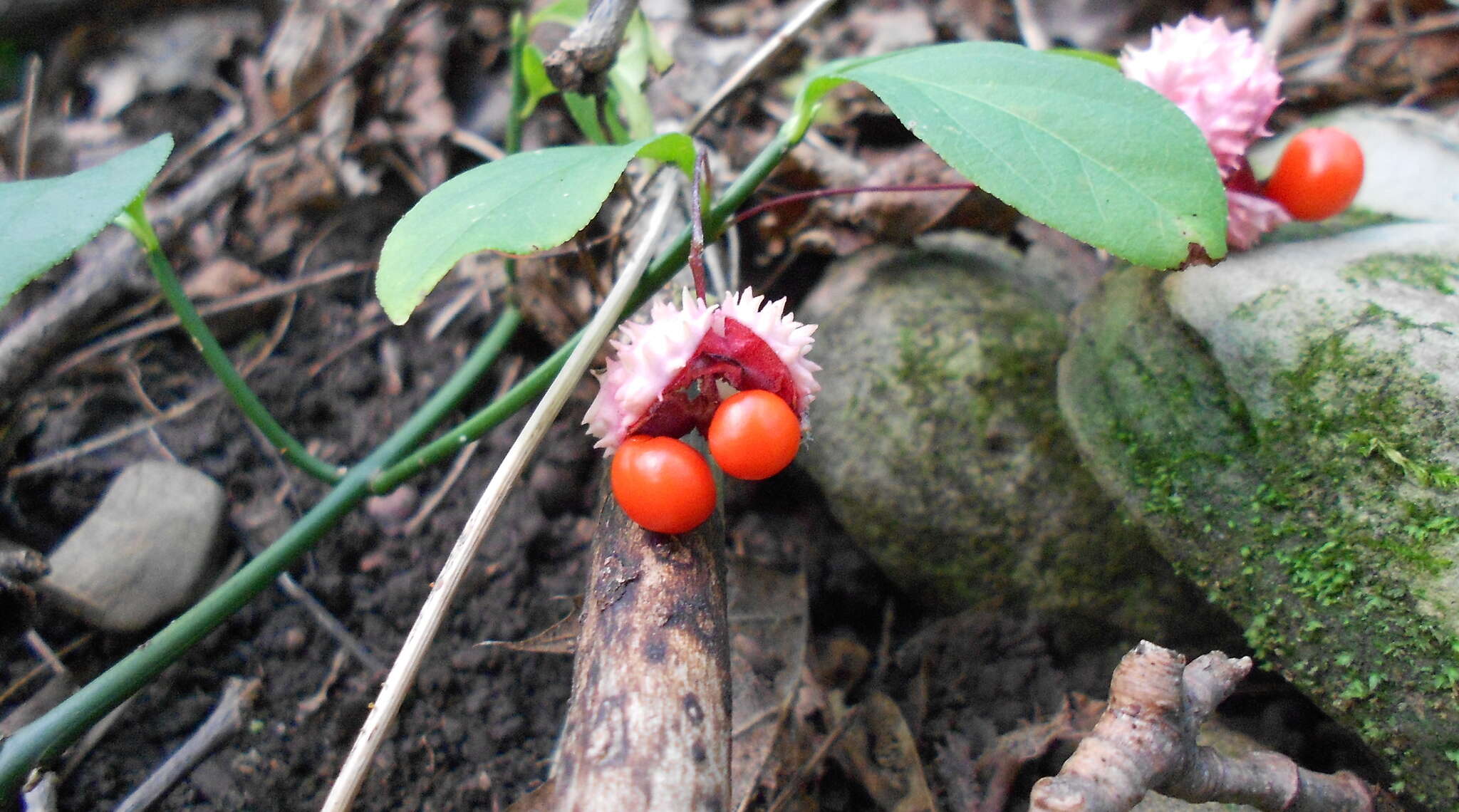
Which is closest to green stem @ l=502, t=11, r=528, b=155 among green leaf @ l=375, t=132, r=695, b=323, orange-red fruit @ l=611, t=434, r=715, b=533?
green leaf @ l=375, t=132, r=695, b=323

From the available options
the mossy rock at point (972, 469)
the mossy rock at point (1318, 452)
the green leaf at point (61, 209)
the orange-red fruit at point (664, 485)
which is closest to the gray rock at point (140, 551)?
the green leaf at point (61, 209)

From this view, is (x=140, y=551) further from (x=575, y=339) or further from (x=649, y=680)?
(x=649, y=680)

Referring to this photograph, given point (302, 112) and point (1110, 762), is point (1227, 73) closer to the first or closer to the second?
point (1110, 762)

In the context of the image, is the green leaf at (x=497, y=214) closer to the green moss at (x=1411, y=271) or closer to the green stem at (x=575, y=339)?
the green stem at (x=575, y=339)

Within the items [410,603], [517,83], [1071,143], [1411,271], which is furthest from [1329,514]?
[517,83]

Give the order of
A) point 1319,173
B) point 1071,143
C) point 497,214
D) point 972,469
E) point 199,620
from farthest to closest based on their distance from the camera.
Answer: point 972,469
point 1319,173
point 199,620
point 1071,143
point 497,214
